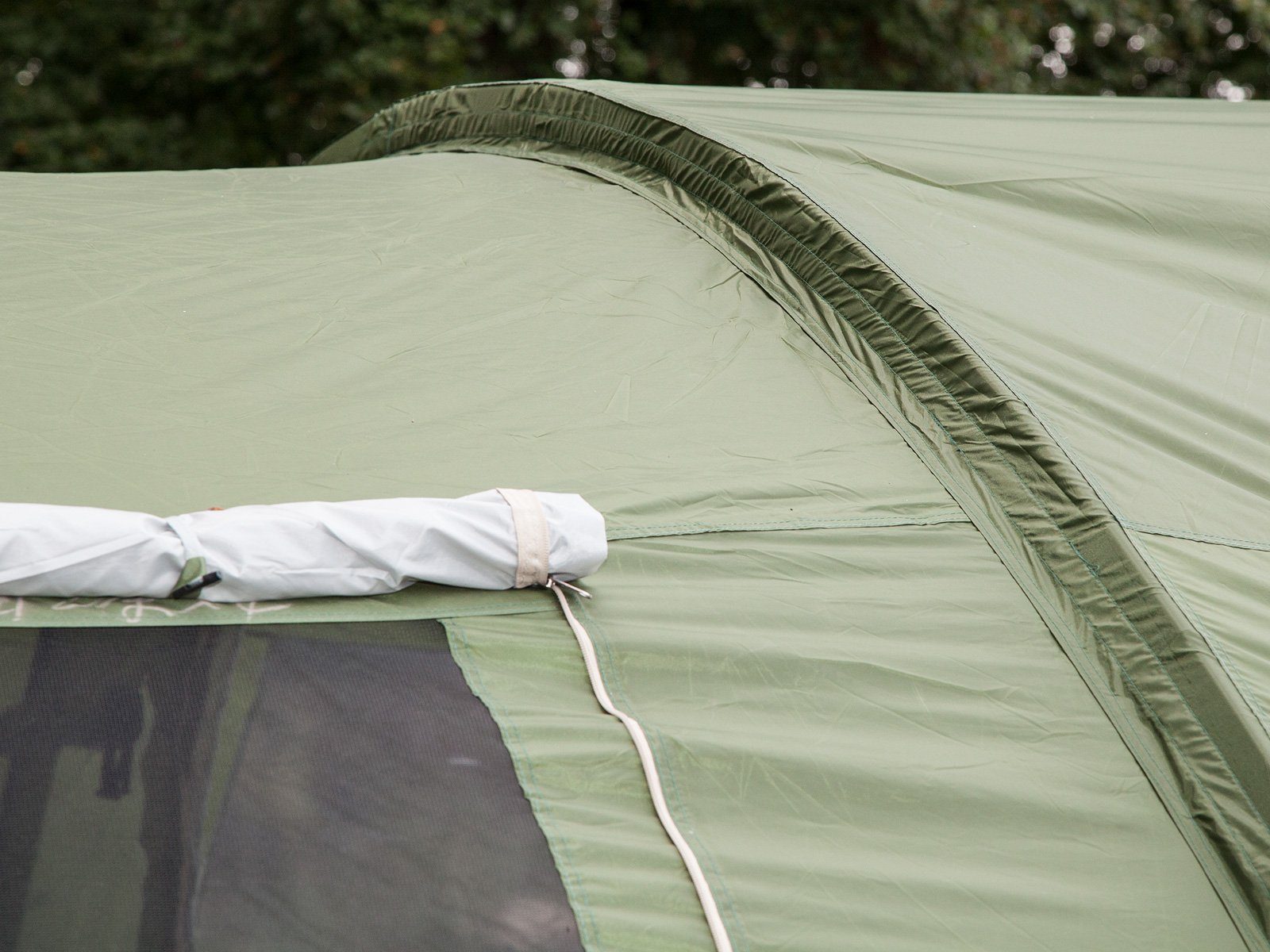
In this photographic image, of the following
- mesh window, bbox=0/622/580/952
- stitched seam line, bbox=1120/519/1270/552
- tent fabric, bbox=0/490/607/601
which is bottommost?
mesh window, bbox=0/622/580/952

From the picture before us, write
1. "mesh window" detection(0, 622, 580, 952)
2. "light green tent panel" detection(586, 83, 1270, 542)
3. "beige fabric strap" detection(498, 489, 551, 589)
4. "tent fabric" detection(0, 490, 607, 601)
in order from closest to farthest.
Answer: "mesh window" detection(0, 622, 580, 952) < "tent fabric" detection(0, 490, 607, 601) < "beige fabric strap" detection(498, 489, 551, 589) < "light green tent panel" detection(586, 83, 1270, 542)

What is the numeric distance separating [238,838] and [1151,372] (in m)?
1.22

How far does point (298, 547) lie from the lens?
44.2 inches

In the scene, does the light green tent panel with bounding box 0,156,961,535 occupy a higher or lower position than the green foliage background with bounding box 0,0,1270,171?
lower

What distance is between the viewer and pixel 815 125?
2.04m

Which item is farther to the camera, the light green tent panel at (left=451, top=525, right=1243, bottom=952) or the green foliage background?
the green foliage background

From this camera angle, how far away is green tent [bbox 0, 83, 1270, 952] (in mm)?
1015

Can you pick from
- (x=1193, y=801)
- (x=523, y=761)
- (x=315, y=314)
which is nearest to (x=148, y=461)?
(x=315, y=314)

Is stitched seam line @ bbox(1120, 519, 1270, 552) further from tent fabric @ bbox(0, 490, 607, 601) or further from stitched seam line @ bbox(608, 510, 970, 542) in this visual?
tent fabric @ bbox(0, 490, 607, 601)

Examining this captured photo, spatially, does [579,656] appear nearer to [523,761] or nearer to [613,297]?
[523,761]

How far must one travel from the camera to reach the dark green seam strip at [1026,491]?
4.02 ft

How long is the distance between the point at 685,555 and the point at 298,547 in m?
0.40

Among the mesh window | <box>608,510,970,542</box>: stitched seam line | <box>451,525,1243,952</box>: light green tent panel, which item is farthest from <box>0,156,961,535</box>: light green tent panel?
the mesh window

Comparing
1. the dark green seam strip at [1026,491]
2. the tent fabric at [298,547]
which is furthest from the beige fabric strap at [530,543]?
the dark green seam strip at [1026,491]
